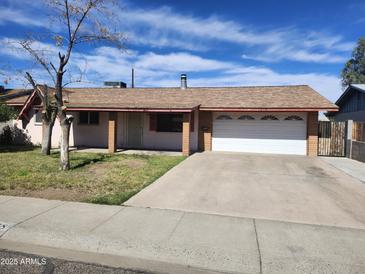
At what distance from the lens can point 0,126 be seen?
1853 centimetres

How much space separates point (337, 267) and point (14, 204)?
5898mm

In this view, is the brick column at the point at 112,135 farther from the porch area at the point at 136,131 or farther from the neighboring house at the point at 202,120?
the porch area at the point at 136,131

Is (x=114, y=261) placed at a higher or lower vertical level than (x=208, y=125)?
lower

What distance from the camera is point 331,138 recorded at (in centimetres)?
1547

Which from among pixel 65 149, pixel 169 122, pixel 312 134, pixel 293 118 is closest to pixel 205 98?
pixel 169 122

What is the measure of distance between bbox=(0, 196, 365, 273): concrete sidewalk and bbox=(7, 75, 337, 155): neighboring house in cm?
936

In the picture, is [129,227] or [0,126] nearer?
[129,227]

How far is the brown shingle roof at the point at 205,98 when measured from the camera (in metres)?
15.7

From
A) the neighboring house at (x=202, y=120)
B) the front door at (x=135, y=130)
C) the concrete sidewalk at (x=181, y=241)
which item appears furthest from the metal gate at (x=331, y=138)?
the concrete sidewalk at (x=181, y=241)

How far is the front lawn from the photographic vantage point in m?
7.14

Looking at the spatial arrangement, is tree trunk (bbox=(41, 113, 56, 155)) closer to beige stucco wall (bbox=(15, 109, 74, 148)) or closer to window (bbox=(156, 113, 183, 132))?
beige stucco wall (bbox=(15, 109, 74, 148))

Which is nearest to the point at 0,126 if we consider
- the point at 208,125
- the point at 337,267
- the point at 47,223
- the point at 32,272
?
the point at 208,125

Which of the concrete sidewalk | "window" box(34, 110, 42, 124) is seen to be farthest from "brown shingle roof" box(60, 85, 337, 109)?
the concrete sidewalk

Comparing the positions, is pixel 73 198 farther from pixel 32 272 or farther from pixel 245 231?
pixel 245 231
